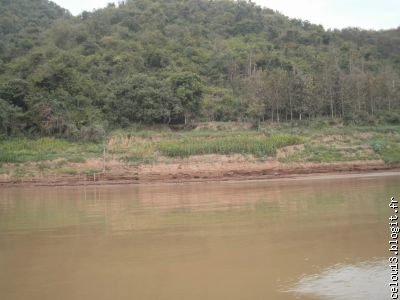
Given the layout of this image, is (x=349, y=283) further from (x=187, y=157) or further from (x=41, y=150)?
(x=41, y=150)

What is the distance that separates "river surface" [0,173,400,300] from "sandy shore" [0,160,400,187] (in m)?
10.5

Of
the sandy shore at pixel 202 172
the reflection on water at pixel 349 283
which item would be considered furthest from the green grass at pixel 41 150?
the reflection on water at pixel 349 283

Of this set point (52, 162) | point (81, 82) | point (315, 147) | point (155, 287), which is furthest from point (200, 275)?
point (81, 82)

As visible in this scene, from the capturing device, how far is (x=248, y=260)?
859cm

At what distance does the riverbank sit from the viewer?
29672mm

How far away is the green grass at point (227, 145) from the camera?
3203 cm

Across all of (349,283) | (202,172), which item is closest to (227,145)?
(202,172)

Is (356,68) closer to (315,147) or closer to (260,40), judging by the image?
(260,40)

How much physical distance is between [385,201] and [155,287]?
12.2 metres

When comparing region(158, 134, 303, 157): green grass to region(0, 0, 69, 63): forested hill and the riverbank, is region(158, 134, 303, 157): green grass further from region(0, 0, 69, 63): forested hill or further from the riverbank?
region(0, 0, 69, 63): forested hill

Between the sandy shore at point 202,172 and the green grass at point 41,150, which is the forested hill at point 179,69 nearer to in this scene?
the green grass at point 41,150

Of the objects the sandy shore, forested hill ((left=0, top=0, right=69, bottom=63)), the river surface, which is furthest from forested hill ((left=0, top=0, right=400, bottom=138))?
the river surface

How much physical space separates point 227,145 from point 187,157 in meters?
3.49

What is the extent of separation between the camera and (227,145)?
3269 cm
